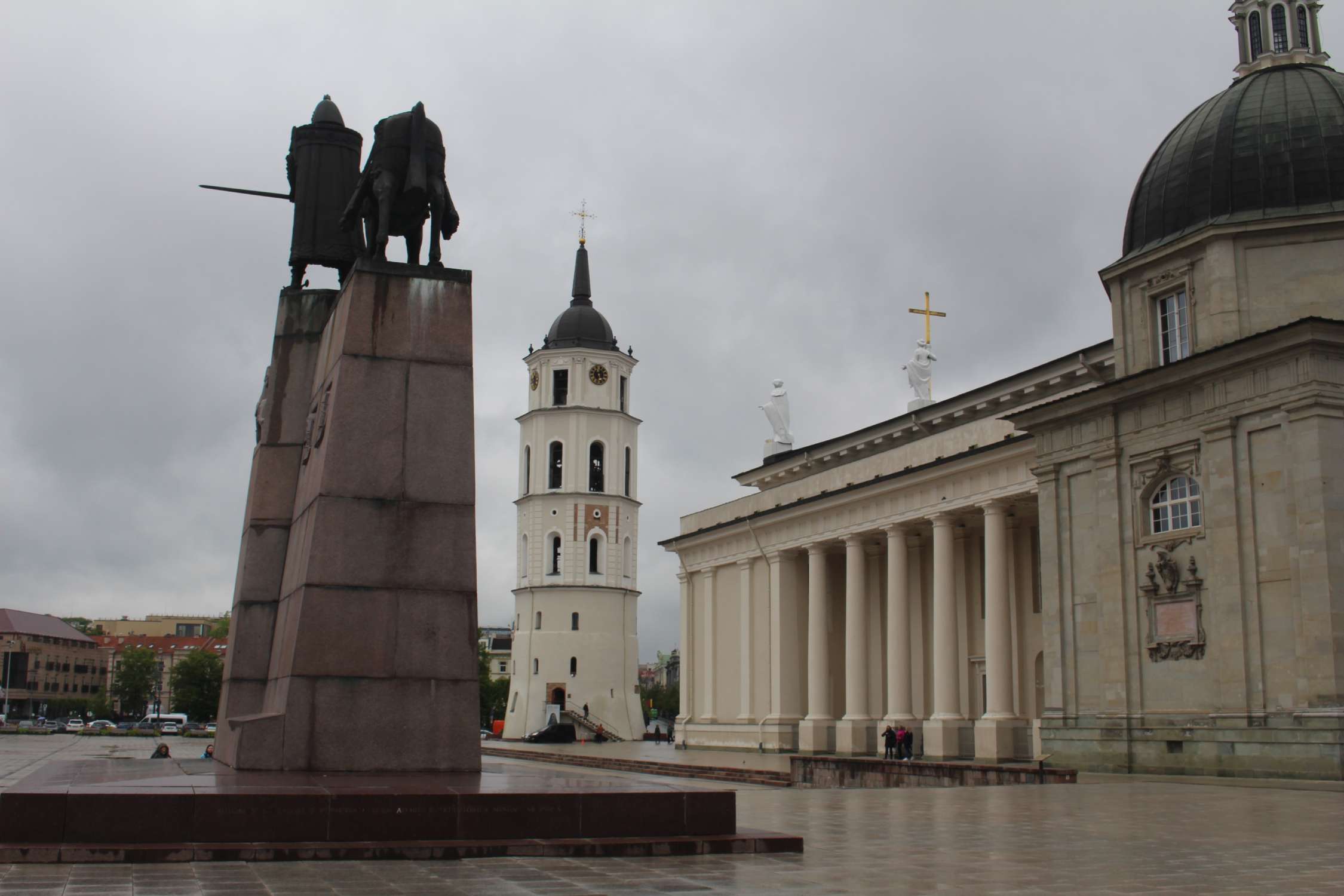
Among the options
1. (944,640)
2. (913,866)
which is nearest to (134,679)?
(944,640)

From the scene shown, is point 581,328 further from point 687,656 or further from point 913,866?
point 913,866

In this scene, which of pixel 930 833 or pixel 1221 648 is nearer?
pixel 930 833

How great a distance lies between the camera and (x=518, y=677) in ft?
297

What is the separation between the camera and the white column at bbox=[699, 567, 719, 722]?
63263mm

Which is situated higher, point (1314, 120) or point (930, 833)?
point (1314, 120)

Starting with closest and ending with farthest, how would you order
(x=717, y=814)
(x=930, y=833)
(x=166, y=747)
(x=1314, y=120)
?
(x=717, y=814) < (x=930, y=833) < (x=166, y=747) < (x=1314, y=120)

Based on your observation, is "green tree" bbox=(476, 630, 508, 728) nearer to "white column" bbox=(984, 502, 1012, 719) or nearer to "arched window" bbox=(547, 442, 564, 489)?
"arched window" bbox=(547, 442, 564, 489)

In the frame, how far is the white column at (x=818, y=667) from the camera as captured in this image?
53.6 meters

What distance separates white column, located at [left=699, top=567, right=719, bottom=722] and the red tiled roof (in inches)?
4571

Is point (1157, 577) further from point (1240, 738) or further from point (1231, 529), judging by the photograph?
point (1240, 738)

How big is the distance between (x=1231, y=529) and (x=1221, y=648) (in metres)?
2.67

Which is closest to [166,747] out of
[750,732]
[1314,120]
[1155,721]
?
[1155,721]

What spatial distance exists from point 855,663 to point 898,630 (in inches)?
123

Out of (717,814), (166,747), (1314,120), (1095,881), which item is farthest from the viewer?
(1314,120)
